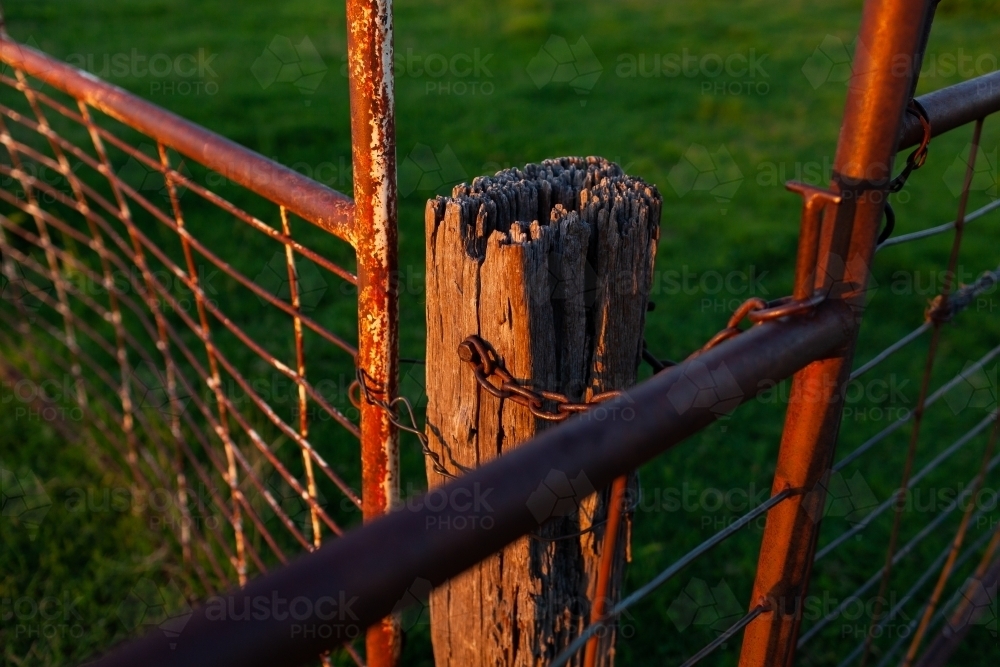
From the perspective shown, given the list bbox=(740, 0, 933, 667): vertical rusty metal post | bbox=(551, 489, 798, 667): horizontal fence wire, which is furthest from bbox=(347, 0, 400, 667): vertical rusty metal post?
bbox=(740, 0, 933, 667): vertical rusty metal post

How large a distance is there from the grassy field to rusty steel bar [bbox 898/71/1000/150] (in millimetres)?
1838

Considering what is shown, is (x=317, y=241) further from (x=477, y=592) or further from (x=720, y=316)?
(x=477, y=592)

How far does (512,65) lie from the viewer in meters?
7.82

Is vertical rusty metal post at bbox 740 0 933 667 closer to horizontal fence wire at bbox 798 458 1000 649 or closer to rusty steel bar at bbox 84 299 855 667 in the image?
rusty steel bar at bbox 84 299 855 667

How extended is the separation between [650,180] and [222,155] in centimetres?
430

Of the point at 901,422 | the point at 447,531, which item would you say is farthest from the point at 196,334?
the point at 447,531

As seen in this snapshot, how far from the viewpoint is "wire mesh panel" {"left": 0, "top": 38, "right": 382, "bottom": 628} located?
6.47 feet

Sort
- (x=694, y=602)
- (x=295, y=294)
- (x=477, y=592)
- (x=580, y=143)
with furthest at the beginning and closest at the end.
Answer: (x=580, y=143), (x=694, y=602), (x=295, y=294), (x=477, y=592)

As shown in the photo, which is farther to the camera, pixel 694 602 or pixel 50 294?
pixel 50 294

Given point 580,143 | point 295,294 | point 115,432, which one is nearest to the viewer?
point 295,294

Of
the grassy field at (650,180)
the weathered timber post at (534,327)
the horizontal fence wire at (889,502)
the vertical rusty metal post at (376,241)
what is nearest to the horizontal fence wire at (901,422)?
the horizontal fence wire at (889,502)

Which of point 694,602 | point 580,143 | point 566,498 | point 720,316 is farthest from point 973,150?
point 580,143

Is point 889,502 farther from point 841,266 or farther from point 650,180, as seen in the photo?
point 650,180

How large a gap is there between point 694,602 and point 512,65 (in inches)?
237
